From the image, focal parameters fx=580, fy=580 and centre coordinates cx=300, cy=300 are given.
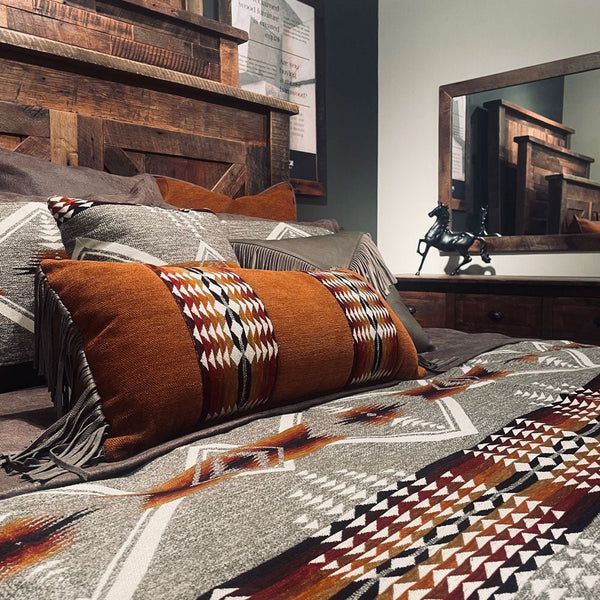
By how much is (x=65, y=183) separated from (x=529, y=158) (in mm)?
2181

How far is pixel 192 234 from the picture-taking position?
1.03 meters

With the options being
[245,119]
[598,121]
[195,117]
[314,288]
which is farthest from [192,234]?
[598,121]

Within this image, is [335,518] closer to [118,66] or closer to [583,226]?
[118,66]

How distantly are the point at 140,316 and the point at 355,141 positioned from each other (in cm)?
271

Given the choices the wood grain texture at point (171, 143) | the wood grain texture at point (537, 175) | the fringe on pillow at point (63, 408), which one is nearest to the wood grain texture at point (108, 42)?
the wood grain texture at point (171, 143)

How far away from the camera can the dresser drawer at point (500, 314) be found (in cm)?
238

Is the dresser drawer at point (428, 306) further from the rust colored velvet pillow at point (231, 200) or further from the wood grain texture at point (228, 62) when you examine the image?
the wood grain texture at point (228, 62)

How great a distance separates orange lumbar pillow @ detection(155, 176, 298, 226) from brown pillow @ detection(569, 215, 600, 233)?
A: 146cm

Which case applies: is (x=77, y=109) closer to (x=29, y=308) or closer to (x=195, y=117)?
(x=195, y=117)

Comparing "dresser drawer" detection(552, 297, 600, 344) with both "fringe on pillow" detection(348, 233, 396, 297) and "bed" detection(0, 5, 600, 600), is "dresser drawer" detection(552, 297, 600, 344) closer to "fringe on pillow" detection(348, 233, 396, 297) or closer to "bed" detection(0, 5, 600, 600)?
"bed" detection(0, 5, 600, 600)

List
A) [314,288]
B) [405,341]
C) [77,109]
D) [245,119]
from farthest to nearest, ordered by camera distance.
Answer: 1. [245,119]
2. [77,109]
3. [405,341]
4. [314,288]

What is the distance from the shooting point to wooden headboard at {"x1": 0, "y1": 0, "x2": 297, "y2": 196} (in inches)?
60.8

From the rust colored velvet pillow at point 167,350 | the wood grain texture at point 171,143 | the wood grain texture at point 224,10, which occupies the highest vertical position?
the wood grain texture at point 224,10

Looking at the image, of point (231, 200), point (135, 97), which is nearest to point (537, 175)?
point (231, 200)
